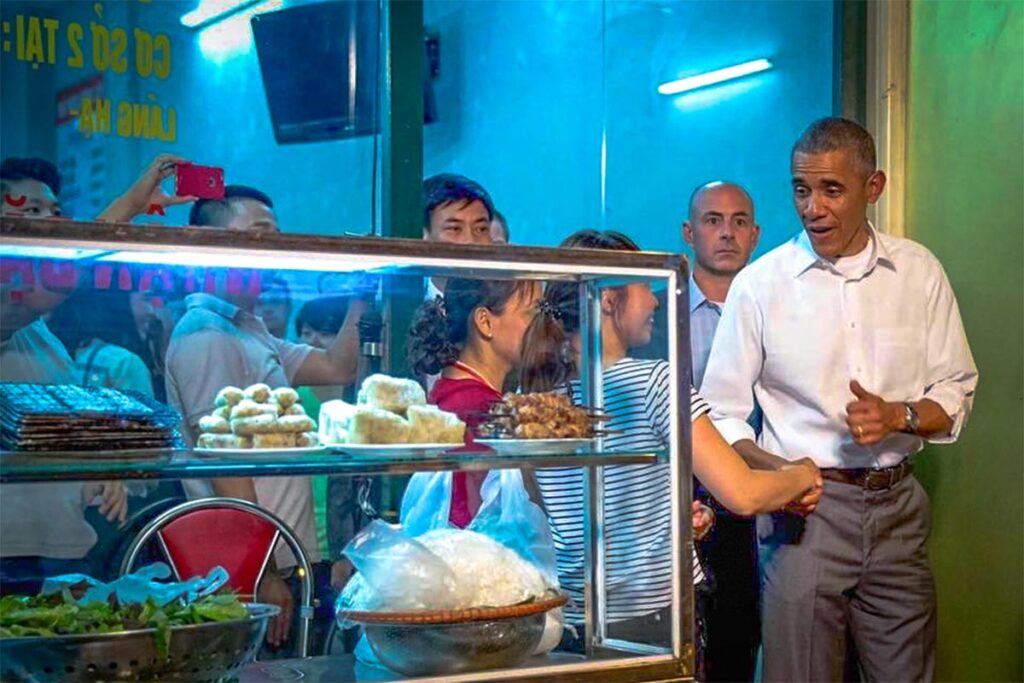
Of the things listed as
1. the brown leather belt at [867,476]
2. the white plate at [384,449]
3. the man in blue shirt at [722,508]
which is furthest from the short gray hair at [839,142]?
the white plate at [384,449]

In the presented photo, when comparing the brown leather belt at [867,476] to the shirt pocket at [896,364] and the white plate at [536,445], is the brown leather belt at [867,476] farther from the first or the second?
the white plate at [536,445]

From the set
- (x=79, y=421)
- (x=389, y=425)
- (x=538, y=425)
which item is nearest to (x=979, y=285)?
(x=538, y=425)

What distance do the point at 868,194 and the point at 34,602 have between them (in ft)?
8.99

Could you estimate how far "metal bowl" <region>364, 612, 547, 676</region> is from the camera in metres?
2.38

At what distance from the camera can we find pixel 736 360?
4.03m

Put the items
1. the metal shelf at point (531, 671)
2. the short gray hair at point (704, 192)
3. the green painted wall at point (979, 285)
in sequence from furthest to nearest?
1. the short gray hair at point (704, 192)
2. the green painted wall at point (979, 285)
3. the metal shelf at point (531, 671)

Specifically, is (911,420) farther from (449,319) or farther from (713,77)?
(713,77)

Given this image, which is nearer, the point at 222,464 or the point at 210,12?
the point at 222,464

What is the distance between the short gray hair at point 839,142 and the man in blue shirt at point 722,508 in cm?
66

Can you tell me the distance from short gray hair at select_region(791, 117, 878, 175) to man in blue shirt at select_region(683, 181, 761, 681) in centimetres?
66

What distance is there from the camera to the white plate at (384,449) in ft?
7.79

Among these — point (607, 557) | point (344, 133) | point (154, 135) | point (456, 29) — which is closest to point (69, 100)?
point (154, 135)

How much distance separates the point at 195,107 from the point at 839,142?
190 centimetres

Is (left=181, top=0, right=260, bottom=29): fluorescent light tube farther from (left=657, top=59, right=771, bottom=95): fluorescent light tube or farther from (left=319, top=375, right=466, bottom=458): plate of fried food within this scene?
(left=319, top=375, right=466, bottom=458): plate of fried food
